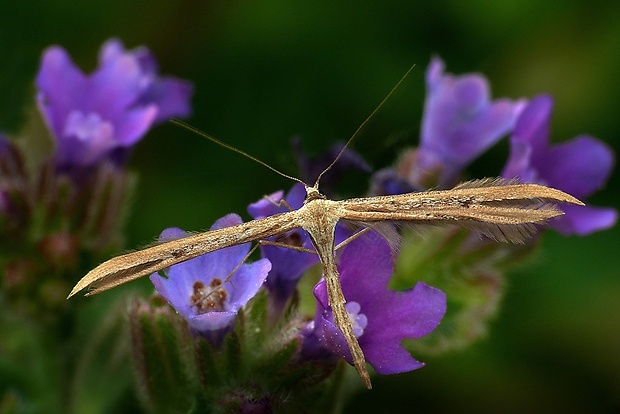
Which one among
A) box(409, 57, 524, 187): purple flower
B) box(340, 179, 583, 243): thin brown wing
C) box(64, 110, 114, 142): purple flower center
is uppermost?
box(64, 110, 114, 142): purple flower center

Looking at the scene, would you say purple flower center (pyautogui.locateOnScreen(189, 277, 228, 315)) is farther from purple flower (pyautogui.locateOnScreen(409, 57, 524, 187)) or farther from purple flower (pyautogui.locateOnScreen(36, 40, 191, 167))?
purple flower (pyautogui.locateOnScreen(409, 57, 524, 187))

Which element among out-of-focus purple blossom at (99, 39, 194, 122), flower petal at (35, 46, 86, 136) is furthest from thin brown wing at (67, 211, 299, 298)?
out-of-focus purple blossom at (99, 39, 194, 122)

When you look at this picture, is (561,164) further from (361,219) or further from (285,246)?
(285,246)

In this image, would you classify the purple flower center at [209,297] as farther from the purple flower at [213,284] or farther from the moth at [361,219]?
the moth at [361,219]

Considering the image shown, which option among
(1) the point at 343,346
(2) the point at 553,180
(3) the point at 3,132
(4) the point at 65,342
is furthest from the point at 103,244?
(2) the point at 553,180

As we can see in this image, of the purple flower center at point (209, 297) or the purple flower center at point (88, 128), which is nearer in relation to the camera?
the purple flower center at point (209, 297)

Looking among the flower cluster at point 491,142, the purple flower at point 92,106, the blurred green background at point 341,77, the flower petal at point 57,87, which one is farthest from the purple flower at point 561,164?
the flower petal at point 57,87

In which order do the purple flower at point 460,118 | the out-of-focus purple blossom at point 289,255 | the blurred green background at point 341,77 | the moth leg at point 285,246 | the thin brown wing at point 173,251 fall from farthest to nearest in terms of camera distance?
the blurred green background at point 341,77, the purple flower at point 460,118, the out-of-focus purple blossom at point 289,255, the moth leg at point 285,246, the thin brown wing at point 173,251
